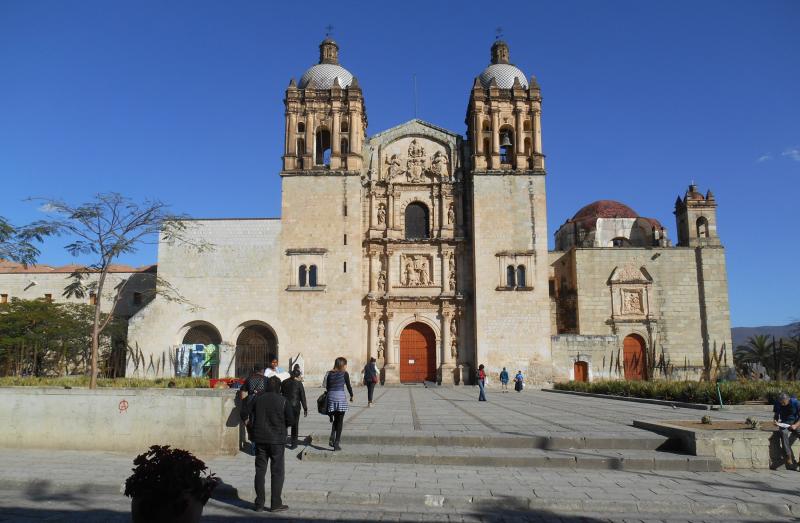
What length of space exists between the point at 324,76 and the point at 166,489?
2990 cm

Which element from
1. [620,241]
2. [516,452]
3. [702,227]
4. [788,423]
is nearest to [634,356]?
[702,227]

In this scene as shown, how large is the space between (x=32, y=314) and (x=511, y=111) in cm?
2568

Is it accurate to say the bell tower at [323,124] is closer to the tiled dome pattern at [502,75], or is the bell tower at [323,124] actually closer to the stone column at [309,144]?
the stone column at [309,144]

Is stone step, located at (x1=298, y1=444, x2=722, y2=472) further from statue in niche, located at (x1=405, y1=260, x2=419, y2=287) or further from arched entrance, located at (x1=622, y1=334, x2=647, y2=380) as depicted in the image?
arched entrance, located at (x1=622, y1=334, x2=647, y2=380)

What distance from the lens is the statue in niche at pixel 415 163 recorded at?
1205 inches

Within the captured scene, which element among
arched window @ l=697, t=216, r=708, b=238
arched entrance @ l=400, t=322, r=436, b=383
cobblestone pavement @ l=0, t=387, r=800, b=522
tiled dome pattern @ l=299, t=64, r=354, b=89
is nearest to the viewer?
cobblestone pavement @ l=0, t=387, r=800, b=522

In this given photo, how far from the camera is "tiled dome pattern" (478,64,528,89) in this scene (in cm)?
3181

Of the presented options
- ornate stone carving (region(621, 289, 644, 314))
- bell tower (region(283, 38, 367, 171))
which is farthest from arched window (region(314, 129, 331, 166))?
ornate stone carving (region(621, 289, 644, 314))

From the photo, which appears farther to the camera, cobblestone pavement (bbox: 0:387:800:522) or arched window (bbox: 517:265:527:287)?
arched window (bbox: 517:265:527:287)

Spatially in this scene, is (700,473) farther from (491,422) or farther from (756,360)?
(756,360)

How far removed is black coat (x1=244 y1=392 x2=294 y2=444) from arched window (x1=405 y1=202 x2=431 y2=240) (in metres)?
24.3

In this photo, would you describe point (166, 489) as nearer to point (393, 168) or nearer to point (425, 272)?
point (425, 272)

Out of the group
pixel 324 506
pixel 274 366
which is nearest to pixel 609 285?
pixel 274 366

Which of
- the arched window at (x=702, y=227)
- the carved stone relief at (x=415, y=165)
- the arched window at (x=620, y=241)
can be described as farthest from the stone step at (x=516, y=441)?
the arched window at (x=620, y=241)
